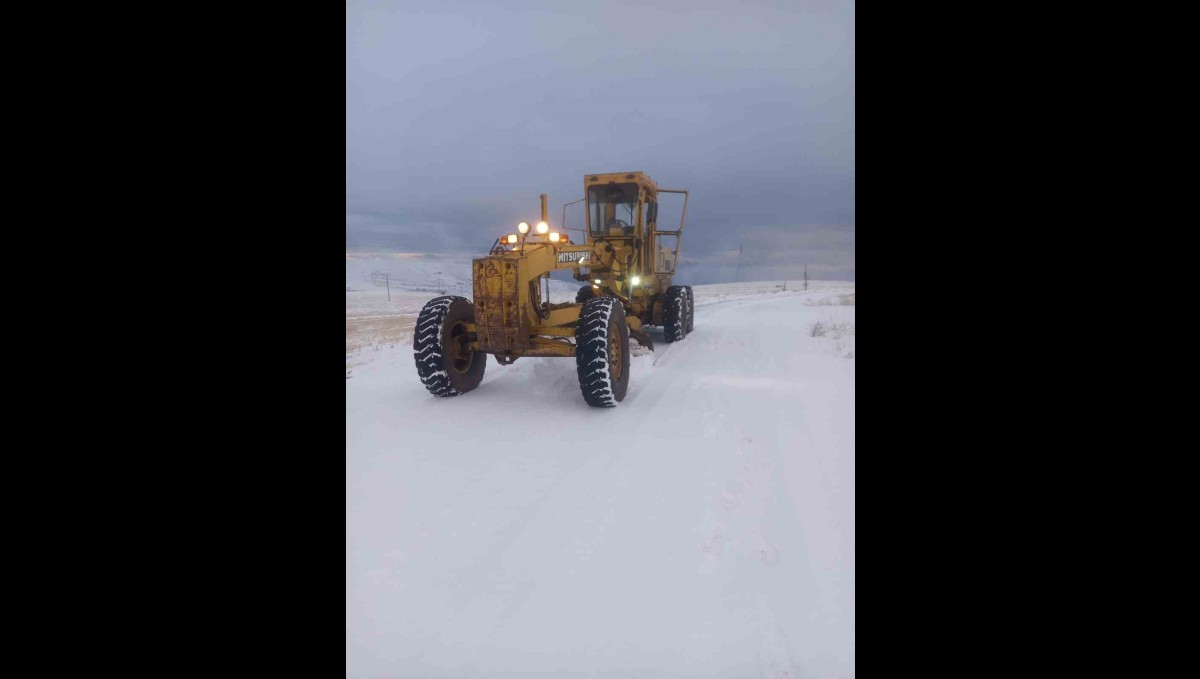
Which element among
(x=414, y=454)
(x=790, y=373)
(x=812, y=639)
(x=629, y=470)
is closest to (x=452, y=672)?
(x=812, y=639)

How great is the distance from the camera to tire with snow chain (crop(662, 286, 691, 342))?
10.6 m

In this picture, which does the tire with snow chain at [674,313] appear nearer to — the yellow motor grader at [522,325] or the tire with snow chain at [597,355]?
the yellow motor grader at [522,325]

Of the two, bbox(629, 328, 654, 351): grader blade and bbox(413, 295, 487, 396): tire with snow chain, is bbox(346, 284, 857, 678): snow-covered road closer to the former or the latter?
bbox(413, 295, 487, 396): tire with snow chain

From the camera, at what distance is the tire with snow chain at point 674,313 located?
10.6 metres

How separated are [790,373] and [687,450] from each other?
3556 millimetres

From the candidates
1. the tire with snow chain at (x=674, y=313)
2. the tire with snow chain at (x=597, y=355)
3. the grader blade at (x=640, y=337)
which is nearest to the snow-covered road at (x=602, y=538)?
the tire with snow chain at (x=597, y=355)

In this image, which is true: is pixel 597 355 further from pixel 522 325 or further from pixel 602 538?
pixel 602 538

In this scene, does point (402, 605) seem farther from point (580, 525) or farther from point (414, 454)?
point (414, 454)

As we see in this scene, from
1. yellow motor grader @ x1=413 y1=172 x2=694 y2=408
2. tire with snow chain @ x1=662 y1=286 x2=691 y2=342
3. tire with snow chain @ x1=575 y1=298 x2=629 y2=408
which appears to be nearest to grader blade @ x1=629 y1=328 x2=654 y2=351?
yellow motor grader @ x1=413 y1=172 x2=694 y2=408

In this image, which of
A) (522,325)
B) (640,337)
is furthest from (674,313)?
(522,325)

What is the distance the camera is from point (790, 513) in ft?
10.2

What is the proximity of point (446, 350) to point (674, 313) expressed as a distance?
5.77m

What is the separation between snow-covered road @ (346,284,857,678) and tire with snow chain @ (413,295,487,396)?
29 centimetres
